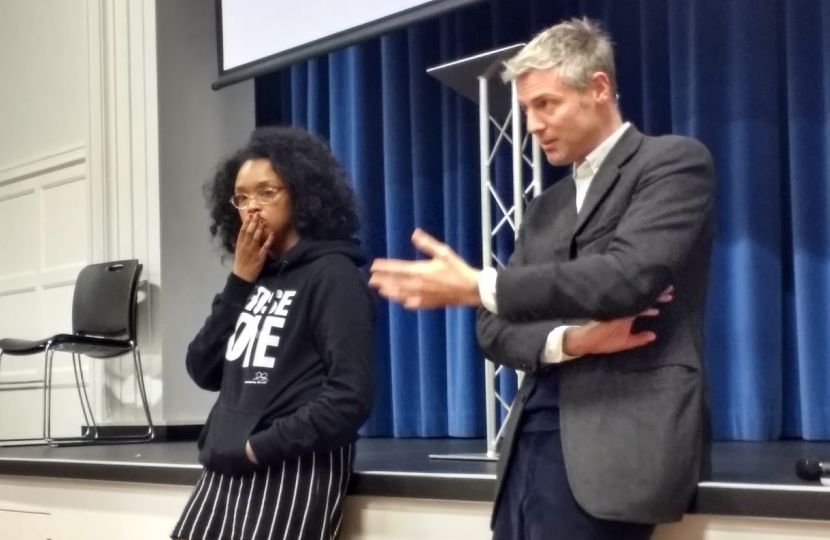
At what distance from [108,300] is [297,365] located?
72.4 inches

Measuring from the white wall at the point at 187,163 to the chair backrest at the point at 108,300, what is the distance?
0.42ft

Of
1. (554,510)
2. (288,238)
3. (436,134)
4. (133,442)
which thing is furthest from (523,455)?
(133,442)

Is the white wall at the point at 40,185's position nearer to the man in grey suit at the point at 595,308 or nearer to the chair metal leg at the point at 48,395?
the chair metal leg at the point at 48,395

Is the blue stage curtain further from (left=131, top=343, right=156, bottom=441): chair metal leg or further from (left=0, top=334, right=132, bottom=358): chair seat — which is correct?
(left=0, top=334, right=132, bottom=358): chair seat

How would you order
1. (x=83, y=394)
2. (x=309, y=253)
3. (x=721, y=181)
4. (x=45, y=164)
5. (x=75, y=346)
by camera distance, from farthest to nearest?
(x=45, y=164), (x=83, y=394), (x=75, y=346), (x=721, y=181), (x=309, y=253)

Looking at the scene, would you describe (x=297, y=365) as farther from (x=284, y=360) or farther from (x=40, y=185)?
(x=40, y=185)

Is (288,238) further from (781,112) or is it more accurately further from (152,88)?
(152,88)

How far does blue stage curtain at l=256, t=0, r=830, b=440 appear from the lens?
90.4 inches

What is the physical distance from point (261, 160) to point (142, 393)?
1681mm

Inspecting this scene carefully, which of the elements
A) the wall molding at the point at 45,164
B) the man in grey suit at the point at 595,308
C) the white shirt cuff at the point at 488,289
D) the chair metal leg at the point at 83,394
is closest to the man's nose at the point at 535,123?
the man in grey suit at the point at 595,308

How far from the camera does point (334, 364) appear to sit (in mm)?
1639

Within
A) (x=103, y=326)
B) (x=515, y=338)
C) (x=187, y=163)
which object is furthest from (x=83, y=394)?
(x=515, y=338)

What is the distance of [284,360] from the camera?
169cm

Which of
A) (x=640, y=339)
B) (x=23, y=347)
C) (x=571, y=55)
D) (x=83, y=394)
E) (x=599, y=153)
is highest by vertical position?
(x=571, y=55)
